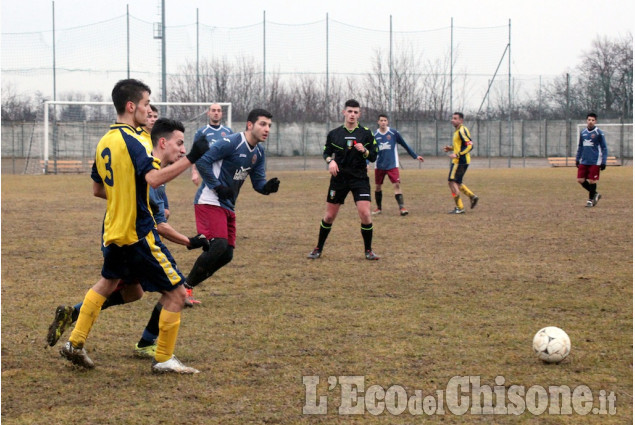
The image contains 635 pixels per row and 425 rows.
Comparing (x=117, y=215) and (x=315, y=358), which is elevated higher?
(x=117, y=215)

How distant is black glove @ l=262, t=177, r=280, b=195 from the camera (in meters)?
7.00

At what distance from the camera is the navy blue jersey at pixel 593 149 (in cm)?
1773

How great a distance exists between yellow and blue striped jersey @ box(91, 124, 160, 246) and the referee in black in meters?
5.16

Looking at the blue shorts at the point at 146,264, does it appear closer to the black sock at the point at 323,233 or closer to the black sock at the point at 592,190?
the black sock at the point at 323,233

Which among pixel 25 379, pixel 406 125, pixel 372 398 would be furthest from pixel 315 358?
pixel 406 125

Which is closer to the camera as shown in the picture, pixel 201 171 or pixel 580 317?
pixel 580 317

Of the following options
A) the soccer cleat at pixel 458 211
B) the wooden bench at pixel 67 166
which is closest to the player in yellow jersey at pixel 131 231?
the soccer cleat at pixel 458 211

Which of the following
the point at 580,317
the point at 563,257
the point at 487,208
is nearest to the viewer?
the point at 580,317

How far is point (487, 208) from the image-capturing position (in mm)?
17078

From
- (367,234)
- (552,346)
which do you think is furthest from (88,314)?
(367,234)

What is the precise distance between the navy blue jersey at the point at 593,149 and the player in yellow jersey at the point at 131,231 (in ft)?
47.9

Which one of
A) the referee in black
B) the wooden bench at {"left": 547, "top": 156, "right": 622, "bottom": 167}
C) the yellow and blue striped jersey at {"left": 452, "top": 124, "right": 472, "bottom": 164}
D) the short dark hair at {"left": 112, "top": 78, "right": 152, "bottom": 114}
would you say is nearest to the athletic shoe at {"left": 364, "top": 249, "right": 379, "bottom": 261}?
the referee in black

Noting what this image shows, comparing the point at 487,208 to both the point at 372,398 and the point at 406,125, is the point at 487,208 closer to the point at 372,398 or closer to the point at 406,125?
the point at 372,398

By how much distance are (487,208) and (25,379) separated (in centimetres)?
1334
